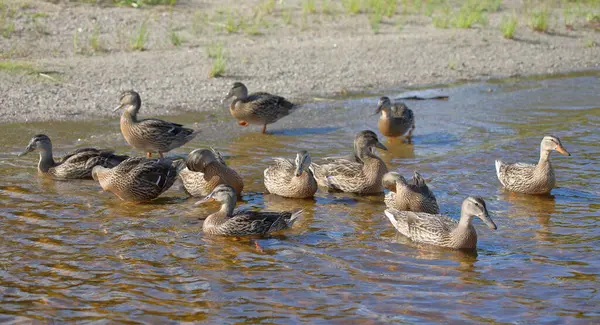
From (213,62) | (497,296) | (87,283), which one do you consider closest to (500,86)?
(213,62)

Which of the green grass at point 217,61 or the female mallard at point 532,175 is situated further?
the green grass at point 217,61

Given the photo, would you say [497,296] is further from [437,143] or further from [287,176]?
[437,143]

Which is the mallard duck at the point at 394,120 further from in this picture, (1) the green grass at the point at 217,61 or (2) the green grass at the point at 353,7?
(2) the green grass at the point at 353,7

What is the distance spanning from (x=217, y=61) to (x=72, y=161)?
5354 millimetres

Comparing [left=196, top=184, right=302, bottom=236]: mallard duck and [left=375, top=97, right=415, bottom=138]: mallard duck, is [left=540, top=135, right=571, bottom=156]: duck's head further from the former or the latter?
[left=196, top=184, right=302, bottom=236]: mallard duck

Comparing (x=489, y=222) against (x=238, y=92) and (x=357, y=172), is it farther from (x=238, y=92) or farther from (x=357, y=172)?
(x=238, y=92)

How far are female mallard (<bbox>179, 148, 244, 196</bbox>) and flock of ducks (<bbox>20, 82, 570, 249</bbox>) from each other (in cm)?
1

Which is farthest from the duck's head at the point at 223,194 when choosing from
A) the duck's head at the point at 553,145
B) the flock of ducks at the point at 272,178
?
the duck's head at the point at 553,145

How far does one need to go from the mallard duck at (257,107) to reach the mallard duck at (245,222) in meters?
4.59

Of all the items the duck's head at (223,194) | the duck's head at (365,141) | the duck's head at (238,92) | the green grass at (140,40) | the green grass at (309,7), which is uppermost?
the green grass at (309,7)

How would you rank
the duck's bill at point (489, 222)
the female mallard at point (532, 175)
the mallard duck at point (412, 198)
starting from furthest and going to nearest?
the female mallard at point (532, 175)
the mallard duck at point (412, 198)
the duck's bill at point (489, 222)

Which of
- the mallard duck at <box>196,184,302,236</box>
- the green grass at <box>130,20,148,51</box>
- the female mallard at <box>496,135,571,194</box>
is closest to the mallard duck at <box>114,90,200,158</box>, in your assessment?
the mallard duck at <box>196,184,302,236</box>

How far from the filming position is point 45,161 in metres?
11.3

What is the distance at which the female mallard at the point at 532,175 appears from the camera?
10.6m
